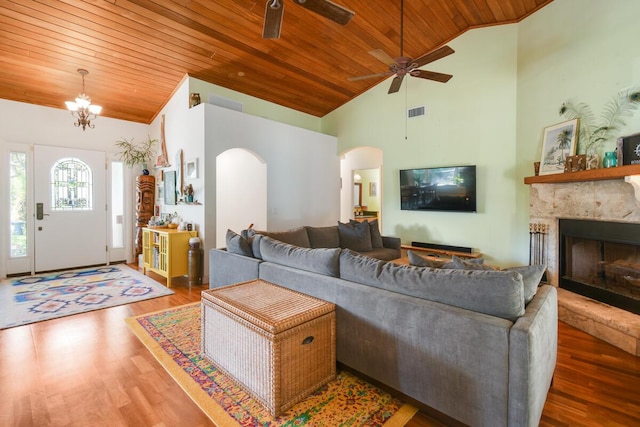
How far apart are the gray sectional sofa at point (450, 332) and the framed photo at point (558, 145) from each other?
2.72m

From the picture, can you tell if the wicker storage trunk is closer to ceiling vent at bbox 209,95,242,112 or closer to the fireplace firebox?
Result: the fireplace firebox

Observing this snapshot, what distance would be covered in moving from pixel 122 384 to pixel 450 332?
7.14 ft

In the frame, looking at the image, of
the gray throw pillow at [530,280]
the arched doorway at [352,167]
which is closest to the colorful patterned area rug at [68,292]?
the gray throw pillow at [530,280]

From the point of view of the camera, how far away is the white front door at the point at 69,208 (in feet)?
17.0

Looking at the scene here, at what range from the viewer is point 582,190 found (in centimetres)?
361

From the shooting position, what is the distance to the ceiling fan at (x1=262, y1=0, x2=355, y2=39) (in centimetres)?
226

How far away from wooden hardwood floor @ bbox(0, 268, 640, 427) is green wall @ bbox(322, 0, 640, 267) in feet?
7.67

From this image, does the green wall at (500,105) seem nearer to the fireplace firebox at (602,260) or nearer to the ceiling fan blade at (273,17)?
the fireplace firebox at (602,260)

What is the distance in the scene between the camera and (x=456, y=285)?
1.67 meters

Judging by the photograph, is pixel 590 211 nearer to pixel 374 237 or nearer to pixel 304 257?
pixel 374 237

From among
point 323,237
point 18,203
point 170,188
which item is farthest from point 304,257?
point 18,203

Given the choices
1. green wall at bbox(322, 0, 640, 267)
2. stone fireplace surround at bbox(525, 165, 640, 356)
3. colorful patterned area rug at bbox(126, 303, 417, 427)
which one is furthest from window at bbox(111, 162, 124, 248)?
stone fireplace surround at bbox(525, 165, 640, 356)

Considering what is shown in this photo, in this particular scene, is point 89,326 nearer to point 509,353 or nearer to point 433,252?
point 509,353

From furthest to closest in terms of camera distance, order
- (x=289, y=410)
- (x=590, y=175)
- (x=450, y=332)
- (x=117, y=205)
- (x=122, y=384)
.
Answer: (x=117, y=205), (x=590, y=175), (x=122, y=384), (x=289, y=410), (x=450, y=332)
